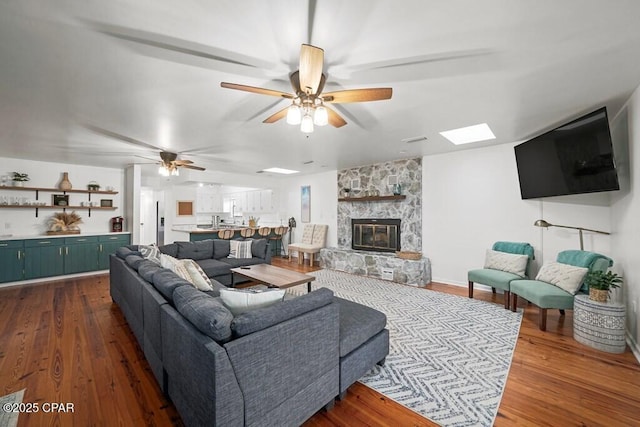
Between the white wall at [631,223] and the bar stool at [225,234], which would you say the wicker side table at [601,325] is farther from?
the bar stool at [225,234]

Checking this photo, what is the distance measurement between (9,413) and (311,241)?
603 cm

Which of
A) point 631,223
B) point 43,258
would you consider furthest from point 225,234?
point 631,223

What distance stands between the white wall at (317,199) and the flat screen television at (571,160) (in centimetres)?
426

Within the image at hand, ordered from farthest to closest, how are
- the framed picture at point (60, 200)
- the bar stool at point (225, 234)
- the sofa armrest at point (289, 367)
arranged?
the bar stool at point (225, 234), the framed picture at point (60, 200), the sofa armrest at point (289, 367)

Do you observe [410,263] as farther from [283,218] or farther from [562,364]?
[283,218]

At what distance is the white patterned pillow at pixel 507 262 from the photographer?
384 centimetres

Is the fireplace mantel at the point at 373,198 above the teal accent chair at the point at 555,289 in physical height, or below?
above

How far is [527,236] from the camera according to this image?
4.22m

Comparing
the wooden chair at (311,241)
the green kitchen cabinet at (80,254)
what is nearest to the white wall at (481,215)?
the wooden chair at (311,241)

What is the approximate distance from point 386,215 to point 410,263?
143 centimetres

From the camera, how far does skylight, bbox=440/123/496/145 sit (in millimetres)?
3734

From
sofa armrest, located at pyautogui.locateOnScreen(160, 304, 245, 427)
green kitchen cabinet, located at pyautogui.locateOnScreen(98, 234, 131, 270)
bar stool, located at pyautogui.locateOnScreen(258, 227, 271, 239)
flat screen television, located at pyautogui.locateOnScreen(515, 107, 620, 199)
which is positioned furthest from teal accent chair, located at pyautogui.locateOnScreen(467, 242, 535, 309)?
green kitchen cabinet, located at pyautogui.locateOnScreen(98, 234, 131, 270)

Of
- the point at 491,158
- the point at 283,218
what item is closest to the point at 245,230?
the point at 283,218

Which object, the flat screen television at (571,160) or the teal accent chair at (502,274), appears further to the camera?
the teal accent chair at (502,274)
